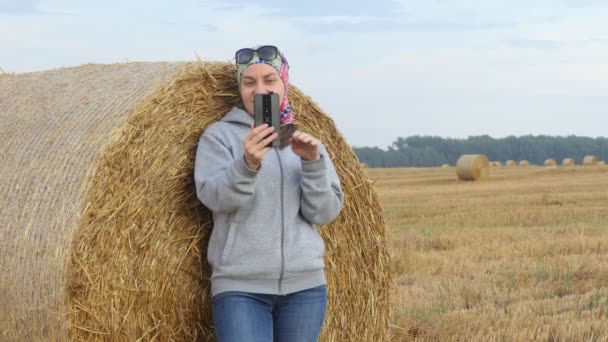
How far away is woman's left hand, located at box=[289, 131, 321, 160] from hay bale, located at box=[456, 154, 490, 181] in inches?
855

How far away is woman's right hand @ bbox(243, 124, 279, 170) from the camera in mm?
3594

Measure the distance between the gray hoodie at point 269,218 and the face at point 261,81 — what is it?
25 centimetres

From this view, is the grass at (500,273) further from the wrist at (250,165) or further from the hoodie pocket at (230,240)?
the wrist at (250,165)

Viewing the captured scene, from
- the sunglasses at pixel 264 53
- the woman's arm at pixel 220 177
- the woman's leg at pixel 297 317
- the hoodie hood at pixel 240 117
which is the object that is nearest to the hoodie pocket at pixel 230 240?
the woman's arm at pixel 220 177

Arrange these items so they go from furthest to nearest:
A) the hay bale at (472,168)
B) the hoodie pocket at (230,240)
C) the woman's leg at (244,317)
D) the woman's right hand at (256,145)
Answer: the hay bale at (472,168) → the hoodie pocket at (230,240) → the woman's leg at (244,317) → the woman's right hand at (256,145)

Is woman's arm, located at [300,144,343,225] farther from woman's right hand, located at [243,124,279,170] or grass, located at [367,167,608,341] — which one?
grass, located at [367,167,608,341]

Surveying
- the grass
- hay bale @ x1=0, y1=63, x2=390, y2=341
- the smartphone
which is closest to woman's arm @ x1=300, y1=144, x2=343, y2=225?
the smartphone

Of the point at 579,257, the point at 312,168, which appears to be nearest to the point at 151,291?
the point at 312,168

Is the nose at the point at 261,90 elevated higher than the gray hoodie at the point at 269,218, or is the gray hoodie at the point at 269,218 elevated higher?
the nose at the point at 261,90

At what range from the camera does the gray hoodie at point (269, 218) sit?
3.87 metres

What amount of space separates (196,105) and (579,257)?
5221mm

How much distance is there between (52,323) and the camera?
3912 mm

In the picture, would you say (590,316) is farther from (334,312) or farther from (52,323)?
(52,323)

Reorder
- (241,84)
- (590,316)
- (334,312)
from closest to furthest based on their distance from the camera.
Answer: (241,84) < (334,312) < (590,316)
